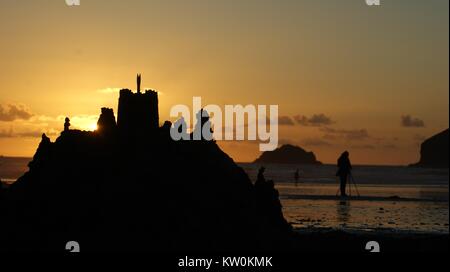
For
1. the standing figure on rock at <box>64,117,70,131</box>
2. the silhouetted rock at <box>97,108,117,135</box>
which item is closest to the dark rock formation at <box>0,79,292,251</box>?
the silhouetted rock at <box>97,108,117,135</box>

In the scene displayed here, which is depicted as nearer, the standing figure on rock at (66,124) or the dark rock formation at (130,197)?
the dark rock formation at (130,197)

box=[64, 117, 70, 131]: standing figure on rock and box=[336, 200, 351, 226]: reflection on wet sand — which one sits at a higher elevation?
box=[64, 117, 70, 131]: standing figure on rock

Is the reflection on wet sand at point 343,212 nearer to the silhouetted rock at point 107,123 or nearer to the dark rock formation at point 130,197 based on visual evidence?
the dark rock formation at point 130,197

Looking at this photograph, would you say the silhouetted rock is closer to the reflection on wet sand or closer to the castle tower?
the castle tower

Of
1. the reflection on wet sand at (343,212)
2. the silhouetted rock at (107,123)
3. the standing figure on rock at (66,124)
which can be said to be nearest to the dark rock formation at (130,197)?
the silhouetted rock at (107,123)
